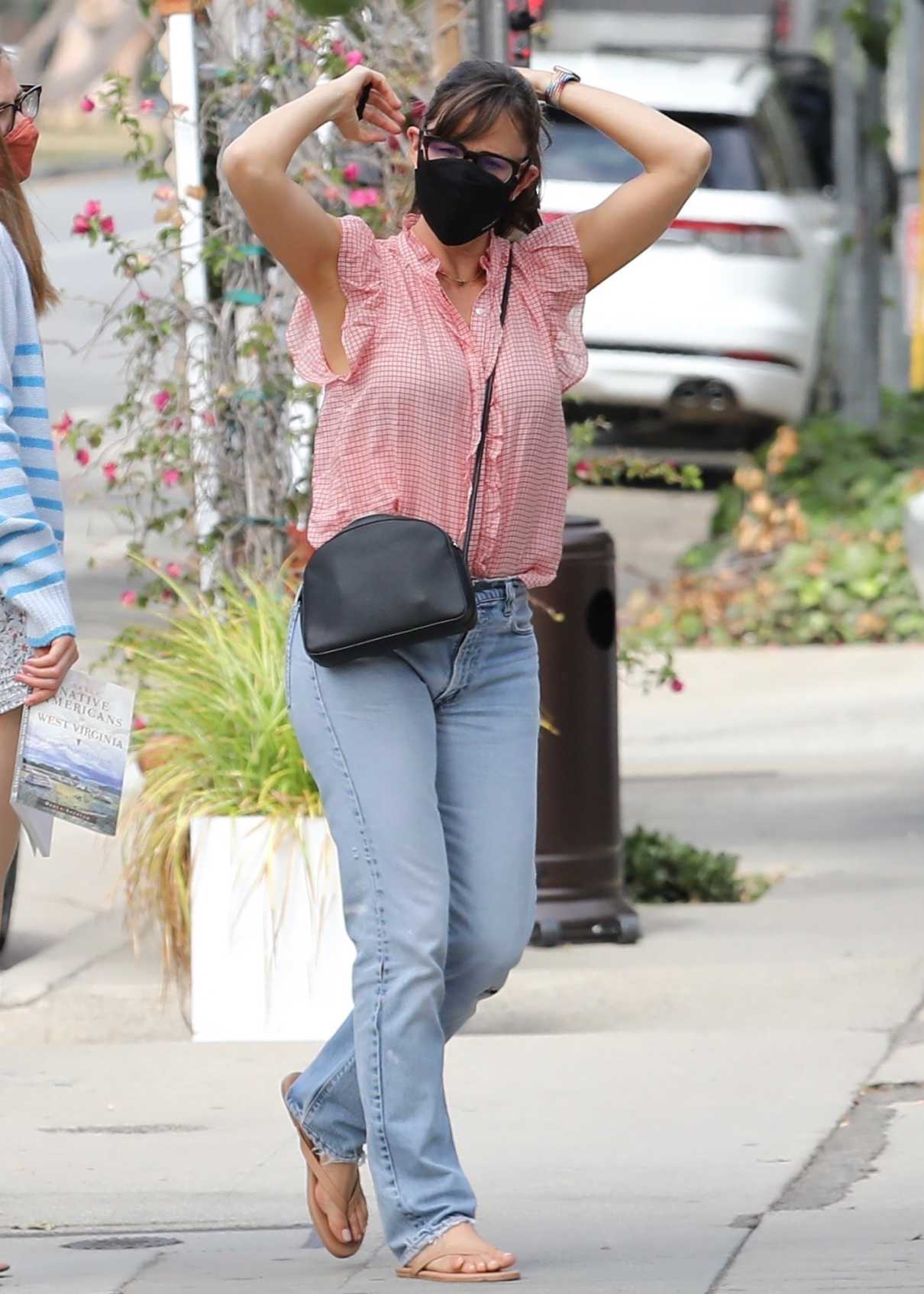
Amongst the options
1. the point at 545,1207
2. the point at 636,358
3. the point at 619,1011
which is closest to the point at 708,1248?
the point at 545,1207

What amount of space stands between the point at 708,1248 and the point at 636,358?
31.7ft

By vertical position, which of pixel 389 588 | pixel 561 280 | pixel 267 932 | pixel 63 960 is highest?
pixel 561 280

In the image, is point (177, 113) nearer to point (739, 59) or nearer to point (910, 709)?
point (910, 709)

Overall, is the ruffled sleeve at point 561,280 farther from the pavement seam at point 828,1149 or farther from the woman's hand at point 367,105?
the pavement seam at point 828,1149

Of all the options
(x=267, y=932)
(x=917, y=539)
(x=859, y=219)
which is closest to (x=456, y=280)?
(x=267, y=932)

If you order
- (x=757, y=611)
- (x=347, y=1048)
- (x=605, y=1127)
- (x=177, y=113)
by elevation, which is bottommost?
(x=757, y=611)

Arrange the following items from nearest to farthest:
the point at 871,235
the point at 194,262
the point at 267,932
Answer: the point at 267,932 → the point at 194,262 → the point at 871,235

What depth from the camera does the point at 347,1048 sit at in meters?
4.12

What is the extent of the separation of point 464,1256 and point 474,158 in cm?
173


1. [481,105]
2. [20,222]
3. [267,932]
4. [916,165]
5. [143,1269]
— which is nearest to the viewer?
[481,105]

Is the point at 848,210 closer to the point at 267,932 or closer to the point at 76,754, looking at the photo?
the point at 267,932

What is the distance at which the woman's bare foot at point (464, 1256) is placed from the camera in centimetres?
393

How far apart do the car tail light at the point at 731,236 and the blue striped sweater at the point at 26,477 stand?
32.0 ft

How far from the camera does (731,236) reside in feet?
44.6
